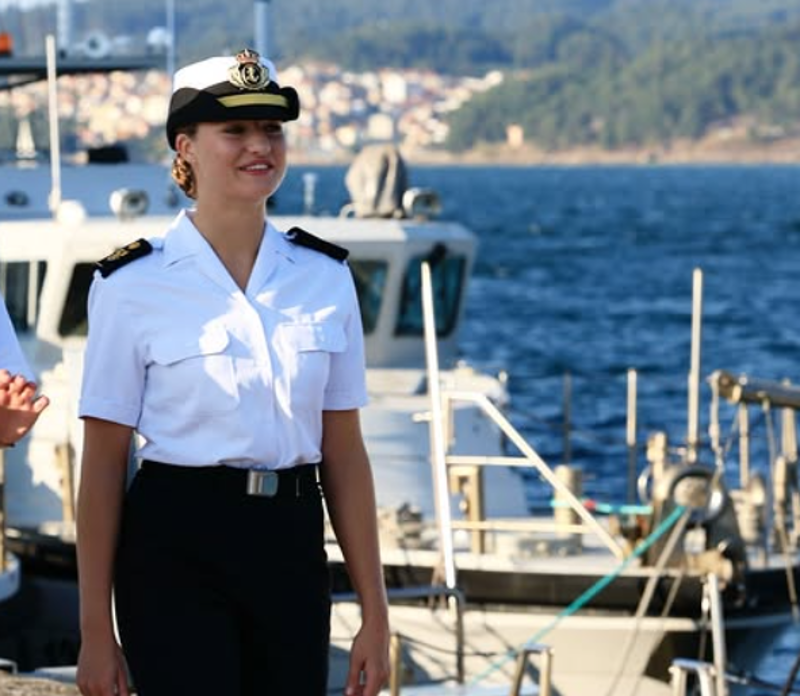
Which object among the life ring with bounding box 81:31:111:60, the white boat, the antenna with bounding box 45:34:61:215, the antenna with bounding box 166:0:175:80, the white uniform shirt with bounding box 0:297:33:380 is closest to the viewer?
the white uniform shirt with bounding box 0:297:33:380

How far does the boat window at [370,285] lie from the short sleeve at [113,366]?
10044 millimetres

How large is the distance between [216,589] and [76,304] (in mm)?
9772

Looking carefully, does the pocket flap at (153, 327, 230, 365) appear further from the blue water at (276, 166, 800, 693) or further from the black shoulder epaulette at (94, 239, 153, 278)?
the blue water at (276, 166, 800, 693)

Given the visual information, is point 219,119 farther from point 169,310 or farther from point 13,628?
point 13,628

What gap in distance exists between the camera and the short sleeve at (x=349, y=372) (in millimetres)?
4152

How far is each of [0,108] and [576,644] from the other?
40.3 feet

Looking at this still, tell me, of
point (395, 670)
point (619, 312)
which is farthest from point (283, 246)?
point (619, 312)

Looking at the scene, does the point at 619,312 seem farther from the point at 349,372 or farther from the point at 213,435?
the point at 213,435

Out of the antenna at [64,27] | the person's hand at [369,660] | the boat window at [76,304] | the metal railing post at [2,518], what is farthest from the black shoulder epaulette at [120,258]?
the antenna at [64,27]

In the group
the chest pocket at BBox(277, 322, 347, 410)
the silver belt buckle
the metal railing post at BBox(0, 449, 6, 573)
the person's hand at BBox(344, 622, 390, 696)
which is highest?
the chest pocket at BBox(277, 322, 347, 410)

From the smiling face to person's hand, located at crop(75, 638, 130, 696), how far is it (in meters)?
0.74

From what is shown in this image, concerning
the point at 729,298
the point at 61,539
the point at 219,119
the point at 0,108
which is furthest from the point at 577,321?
the point at 219,119

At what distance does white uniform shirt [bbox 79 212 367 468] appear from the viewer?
4.02 meters

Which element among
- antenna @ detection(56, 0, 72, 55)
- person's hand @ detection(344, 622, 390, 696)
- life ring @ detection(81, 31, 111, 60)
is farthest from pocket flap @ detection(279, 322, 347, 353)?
antenna @ detection(56, 0, 72, 55)
